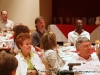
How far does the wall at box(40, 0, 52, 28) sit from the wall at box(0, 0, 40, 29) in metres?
0.28

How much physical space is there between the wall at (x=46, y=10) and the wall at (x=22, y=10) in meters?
0.28

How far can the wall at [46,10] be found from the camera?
323 inches

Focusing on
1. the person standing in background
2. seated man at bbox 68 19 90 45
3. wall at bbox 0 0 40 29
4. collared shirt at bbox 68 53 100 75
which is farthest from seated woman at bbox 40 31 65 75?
wall at bbox 0 0 40 29

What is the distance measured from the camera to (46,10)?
865 centimetres

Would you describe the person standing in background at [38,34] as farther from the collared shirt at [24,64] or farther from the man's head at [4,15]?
the man's head at [4,15]

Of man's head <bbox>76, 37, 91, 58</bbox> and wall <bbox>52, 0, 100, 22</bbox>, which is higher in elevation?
wall <bbox>52, 0, 100, 22</bbox>

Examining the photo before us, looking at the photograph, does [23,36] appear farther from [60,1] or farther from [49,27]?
[60,1]

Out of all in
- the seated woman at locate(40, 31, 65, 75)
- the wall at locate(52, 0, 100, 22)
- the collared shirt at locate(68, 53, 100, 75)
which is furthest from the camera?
the wall at locate(52, 0, 100, 22)

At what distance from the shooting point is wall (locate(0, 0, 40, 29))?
8.00 metres

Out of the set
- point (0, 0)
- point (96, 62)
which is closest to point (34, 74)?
point (96, 62)

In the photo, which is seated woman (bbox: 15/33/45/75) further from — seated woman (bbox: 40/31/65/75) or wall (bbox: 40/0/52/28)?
wall (bbox: 40/0/52/28)

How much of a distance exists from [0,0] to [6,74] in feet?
22.9

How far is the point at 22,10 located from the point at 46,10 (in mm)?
977

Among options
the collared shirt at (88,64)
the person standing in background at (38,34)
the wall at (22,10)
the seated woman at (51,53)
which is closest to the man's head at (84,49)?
the collared shirt at (88,64)
